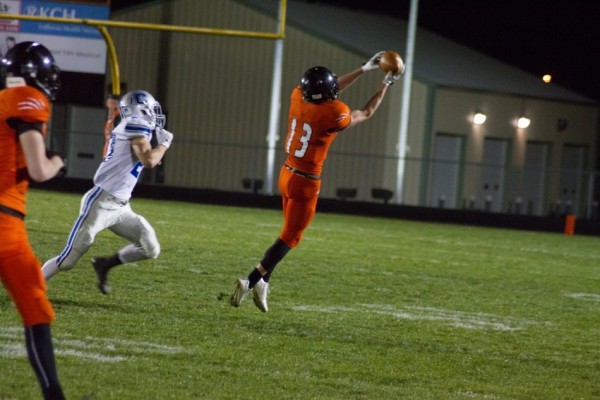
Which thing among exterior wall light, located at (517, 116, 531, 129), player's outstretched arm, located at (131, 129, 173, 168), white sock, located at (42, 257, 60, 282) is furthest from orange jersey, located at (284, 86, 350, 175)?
exterior wall light, located at (517, 116, 531, 129)

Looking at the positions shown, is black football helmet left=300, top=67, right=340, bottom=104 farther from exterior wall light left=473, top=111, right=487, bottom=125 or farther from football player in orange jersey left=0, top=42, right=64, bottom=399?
exterior wall light left=473, top=111, right=487, bottom=125

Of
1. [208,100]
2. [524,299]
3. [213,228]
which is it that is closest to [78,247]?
[524,299]

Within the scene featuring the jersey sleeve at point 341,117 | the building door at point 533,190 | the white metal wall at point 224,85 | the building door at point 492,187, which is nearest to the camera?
the jersey sleeve at point 341,117

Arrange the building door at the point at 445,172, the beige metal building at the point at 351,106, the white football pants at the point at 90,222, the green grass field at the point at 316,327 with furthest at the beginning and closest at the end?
the beige metal building at the point at 351,106
the building door at the point at 445,172
the white football pants at the point at 90,222
the green grass field at the point at 316,327

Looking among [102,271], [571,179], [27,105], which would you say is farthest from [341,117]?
[571,179]

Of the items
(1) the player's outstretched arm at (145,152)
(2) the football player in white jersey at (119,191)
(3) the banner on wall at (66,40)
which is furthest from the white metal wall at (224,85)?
(1) the player's outstretched arm at (145,152)

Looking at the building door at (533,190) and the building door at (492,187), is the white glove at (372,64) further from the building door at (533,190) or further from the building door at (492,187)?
the building door at (533,190)

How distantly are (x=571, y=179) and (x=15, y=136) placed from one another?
23.4 m

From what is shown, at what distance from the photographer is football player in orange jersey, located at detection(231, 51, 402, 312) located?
7.92m

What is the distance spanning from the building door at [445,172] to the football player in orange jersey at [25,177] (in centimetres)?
1909

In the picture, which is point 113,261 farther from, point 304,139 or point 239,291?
point 304,139

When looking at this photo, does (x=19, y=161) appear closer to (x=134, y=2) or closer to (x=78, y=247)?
(x=78, y=247)

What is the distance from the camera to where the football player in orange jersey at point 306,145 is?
792 centimetres

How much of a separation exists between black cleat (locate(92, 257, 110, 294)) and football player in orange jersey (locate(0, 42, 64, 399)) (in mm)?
3263
